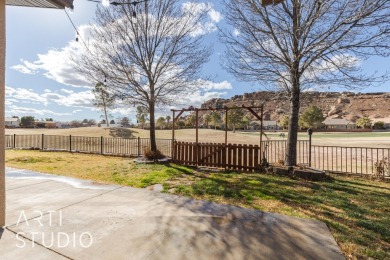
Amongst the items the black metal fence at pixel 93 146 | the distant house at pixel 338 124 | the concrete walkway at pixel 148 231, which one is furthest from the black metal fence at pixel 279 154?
the distant house at pixel 338 124

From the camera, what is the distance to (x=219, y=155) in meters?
10.1

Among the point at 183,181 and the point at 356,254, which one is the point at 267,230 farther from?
the point at 183,181

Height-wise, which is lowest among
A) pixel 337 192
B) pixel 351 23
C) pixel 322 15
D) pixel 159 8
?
pixel 337 192

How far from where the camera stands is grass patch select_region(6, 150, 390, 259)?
138 inches

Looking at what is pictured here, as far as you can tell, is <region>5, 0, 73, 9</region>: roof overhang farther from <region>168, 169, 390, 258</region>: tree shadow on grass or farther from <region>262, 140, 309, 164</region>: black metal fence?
<region>262, 140, 309, 164</region>: black metal fence

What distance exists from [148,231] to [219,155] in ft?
22.6

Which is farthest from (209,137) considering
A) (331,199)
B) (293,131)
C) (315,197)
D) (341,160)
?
(331,199)

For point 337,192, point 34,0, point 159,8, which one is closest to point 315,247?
point 337,192

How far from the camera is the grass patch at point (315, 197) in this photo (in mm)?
3516

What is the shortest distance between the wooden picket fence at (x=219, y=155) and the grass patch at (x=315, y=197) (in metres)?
1.33

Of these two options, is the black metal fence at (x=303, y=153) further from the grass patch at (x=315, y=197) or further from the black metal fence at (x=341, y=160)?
the grass patch at (x=315, y=197)

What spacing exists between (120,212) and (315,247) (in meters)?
3.29

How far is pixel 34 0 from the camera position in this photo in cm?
431

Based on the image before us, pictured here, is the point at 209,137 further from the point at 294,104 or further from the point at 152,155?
the point at 294,104
